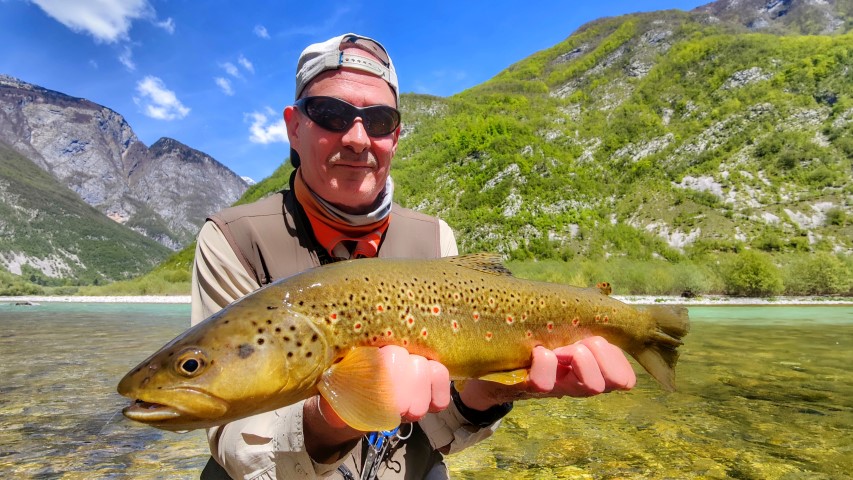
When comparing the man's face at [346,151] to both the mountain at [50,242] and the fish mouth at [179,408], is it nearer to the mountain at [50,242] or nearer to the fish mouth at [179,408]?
the fish mouth at [179,408]

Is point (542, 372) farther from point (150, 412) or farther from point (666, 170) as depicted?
point (666, 170)

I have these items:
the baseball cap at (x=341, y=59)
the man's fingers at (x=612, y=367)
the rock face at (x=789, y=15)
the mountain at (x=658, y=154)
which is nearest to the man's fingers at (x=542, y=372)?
the man's fingers at (x=612, y=367)

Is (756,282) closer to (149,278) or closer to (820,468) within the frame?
(820,468)

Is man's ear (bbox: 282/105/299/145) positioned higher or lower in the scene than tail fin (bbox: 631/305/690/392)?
higher

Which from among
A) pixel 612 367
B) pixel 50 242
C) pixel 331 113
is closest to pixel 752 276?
pixel 612 367

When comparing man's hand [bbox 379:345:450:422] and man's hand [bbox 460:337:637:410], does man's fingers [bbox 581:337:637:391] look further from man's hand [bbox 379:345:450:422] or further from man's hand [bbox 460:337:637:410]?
man's hand [bbox 379:345:450:422]

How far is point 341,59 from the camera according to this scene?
9.45 ft

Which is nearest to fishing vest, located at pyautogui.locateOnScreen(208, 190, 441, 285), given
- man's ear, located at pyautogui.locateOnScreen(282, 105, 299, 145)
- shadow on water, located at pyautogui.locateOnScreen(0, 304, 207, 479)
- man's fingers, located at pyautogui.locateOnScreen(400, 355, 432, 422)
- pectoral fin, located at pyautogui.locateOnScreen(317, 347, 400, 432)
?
man's ear, located at pyautogui.locateOnScreen(282, 105, 299, 145)

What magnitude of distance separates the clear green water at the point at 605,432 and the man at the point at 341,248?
123 inches

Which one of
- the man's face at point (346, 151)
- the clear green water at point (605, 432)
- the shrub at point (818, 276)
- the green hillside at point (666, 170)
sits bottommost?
the clear green water at point (605, 432)

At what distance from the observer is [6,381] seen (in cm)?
1014

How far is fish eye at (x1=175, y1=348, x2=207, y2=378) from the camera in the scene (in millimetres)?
1664

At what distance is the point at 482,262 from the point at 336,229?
86 cm

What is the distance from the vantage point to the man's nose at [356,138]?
2719 millimetres
